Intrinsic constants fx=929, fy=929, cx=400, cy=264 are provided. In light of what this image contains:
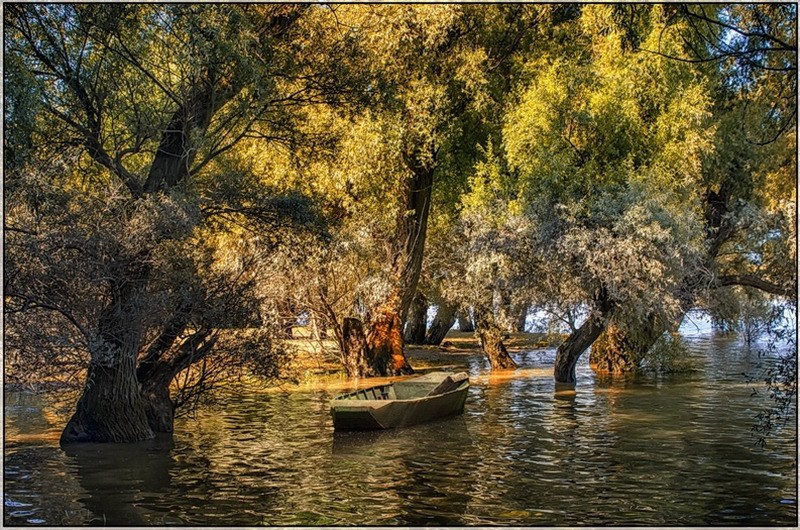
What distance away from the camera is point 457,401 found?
26.0 m

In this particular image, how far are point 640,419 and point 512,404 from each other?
172 inches

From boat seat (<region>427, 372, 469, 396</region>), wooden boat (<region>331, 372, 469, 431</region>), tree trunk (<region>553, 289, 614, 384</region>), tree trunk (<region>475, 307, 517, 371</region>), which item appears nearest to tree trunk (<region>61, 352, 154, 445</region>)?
wooden boat (<region>331, 372, 469, 431</region>)

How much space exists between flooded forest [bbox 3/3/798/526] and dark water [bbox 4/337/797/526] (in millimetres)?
116

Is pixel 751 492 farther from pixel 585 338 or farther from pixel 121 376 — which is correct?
pixel 585 338

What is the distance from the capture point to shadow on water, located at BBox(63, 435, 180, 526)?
1467 centimetres

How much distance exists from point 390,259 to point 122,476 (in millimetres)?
20399

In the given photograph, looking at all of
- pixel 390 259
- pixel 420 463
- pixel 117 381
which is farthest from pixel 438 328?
pixel 117 381

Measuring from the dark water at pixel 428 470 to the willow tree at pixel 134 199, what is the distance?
2122 millimetres

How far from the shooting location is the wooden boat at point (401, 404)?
22.7m

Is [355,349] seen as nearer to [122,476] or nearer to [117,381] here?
[117,381]

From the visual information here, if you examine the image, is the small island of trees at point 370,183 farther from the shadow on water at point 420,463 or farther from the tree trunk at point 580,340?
the shadow on water at point 420,463

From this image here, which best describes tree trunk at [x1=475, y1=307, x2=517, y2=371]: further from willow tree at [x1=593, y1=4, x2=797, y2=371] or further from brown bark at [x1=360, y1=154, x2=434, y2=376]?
willow tree at [x1=593, y1=4, x2=797, y2=371]

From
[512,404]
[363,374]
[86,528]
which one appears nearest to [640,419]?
[512,404]

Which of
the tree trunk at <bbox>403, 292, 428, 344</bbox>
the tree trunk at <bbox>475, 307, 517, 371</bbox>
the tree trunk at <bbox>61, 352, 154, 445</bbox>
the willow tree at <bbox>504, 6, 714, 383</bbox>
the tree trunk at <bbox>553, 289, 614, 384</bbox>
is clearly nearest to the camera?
the tree trunk at <bbox>61, 352, 154, 445</bbox>
